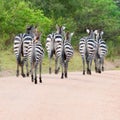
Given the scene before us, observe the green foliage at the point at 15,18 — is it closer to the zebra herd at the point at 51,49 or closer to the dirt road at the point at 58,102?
the zebra herd at the point at 51,49

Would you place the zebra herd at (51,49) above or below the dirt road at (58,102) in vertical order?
above

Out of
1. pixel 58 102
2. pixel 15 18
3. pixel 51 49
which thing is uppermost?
pixel 15 18

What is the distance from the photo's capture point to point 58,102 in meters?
14.0

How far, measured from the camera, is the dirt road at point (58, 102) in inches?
453

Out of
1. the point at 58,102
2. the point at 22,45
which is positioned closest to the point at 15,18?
the point at 22,45

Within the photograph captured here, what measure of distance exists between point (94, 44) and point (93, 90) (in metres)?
11.0

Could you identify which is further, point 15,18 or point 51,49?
point 15,18

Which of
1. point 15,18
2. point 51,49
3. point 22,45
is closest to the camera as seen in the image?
point 22,45

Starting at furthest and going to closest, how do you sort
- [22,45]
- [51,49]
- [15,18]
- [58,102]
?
1. [15,18]
2. [51,49]
3. [22,45]
4. [58,102]

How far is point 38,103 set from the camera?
13547mm

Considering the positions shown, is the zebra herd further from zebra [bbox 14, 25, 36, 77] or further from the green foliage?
the green foliage

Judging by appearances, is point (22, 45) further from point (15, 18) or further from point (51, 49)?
point (15, 18)

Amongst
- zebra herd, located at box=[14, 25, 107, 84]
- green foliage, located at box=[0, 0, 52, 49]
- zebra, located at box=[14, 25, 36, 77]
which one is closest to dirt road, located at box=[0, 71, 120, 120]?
zebra herd, located at box=[14, 25, 107, 84]

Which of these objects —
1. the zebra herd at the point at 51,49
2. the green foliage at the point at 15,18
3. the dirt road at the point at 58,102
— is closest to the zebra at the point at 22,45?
the zebra herd at the point at 51,49
